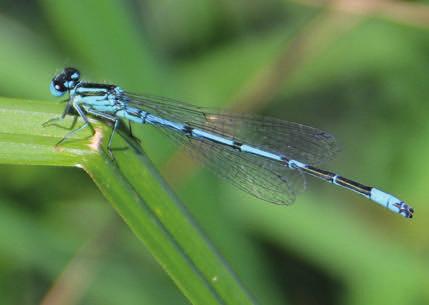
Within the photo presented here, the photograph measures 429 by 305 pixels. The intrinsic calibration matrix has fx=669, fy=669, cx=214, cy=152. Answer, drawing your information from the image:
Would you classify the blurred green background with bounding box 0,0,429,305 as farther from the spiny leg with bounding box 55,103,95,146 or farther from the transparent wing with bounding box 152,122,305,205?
the spiny leg with bounding box 55,103,95,146

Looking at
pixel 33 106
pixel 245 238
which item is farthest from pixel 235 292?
pixel 245 238

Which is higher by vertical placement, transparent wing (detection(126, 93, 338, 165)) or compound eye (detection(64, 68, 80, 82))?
transparent wing (detection(126, 93, 338, 165))

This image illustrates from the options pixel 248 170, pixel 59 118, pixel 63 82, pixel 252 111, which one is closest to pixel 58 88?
pixel 63 82

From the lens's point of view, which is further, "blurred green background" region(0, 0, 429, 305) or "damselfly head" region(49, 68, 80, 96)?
"blurred green background" region(0, 0, 429, 305)

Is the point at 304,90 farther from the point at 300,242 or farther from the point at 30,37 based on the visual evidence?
the point at 30,37

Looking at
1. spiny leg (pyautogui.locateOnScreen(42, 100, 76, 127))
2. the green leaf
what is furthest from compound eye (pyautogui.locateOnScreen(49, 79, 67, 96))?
the green leaf

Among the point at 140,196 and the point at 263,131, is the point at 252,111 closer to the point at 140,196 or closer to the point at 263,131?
the point at 263,131

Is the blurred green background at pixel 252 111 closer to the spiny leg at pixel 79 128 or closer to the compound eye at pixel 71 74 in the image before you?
the compound eye at pixel 71 74
